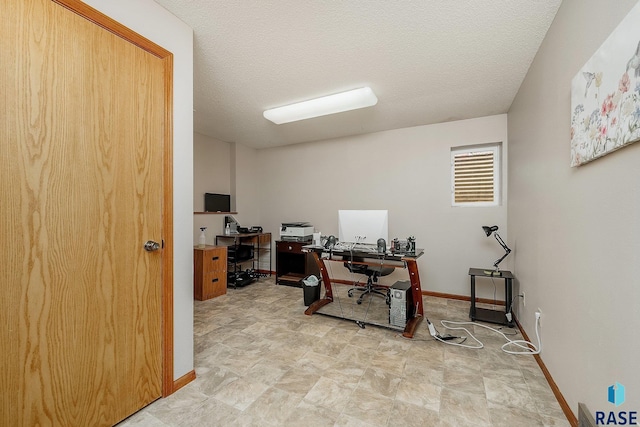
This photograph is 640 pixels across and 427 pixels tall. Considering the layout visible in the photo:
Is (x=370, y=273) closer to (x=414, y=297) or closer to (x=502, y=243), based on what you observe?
(x=414, y=297)

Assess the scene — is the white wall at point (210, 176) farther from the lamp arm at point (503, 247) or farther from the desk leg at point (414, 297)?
the lamp arm at point (503, 247)

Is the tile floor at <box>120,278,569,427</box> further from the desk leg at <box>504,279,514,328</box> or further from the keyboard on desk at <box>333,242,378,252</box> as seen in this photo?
the keyboard on desk at <box>333,242,378,252</box>

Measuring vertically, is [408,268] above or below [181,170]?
below

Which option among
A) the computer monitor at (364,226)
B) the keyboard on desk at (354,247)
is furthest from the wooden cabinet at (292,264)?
the computer monitor at (364,226)

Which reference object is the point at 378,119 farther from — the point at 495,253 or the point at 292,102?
the point at 495,253

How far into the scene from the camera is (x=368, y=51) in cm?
221

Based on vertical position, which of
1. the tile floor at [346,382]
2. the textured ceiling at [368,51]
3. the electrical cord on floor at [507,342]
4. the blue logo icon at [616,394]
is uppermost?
the textured ceiling at [368,51]

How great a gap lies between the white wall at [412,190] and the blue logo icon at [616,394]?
8.83 ft

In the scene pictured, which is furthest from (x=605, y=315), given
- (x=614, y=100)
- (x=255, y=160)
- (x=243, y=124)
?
(x=255, y=160)

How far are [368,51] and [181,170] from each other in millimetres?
1777

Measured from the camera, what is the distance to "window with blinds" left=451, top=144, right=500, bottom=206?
147 inches

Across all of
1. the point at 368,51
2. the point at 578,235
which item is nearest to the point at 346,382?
the point at 578,235

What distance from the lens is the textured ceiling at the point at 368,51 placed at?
1.77 m

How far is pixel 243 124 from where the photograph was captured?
4008 millimetres
